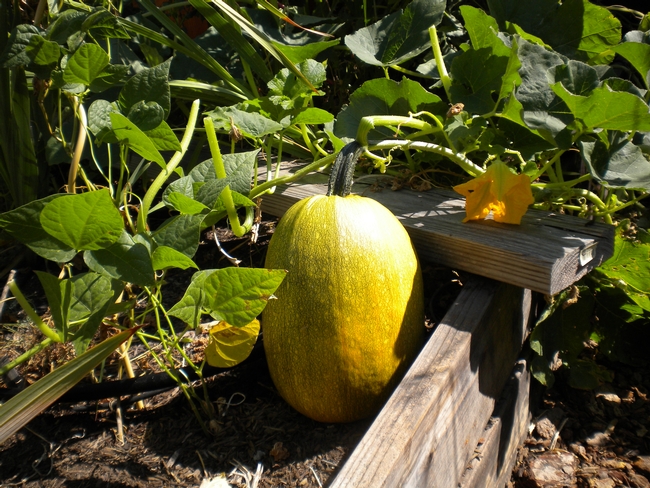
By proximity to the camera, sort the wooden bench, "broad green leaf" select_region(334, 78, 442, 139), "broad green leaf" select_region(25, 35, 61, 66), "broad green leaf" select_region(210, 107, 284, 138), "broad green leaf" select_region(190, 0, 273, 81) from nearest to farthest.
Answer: the wooden bench
"broad green leaf" select_region(25, 35, 61, 66)
"broad green leaf" select_region(210, 107, 284, 138)
"broad green leaf" select_region(334, 78, 442, 139)
"broad green leaf" select_region(190, 0, 273, 81)

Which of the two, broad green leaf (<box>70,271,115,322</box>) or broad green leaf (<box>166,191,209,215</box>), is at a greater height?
broad green leaf (<box>166,191,209,215</box>)

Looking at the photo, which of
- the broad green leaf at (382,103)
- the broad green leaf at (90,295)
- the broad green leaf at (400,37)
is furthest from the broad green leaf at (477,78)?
the broad green leaf at (90,295)

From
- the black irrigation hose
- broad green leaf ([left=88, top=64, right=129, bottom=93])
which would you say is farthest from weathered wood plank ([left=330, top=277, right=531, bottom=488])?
broad green leaf ([left=88, top=64, right=129, bottom=93])

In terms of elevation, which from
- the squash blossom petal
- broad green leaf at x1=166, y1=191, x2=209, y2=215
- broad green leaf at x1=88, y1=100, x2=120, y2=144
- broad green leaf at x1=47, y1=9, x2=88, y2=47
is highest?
broad green leaf at x1=47, y1=9, x2=88, y2=47

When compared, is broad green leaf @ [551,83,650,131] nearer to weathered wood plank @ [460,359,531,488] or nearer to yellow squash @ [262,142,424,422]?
yellow squash @ [262,142,424,422]

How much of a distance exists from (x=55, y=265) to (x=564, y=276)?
143 centimetres

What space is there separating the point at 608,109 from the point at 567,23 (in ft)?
1.63

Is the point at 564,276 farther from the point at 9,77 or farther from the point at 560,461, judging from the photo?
the point at 9,77

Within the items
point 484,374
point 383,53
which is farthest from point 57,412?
point 383,53

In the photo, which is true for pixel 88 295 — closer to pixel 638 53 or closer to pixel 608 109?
pixel 608 109

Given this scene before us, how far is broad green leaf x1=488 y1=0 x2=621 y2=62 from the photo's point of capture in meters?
Answer: 1.29

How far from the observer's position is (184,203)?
887mm

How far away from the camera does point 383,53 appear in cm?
139

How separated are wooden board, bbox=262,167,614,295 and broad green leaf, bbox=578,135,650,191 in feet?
0.42
